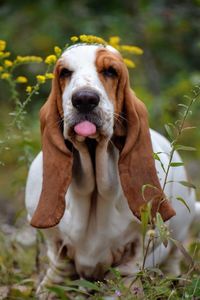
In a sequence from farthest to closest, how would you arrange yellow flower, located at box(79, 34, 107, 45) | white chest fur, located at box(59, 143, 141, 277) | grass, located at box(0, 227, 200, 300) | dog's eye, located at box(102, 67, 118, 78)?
white chest fur, located at box(59, 143, 141, 277), yellow flower, located at box(79, 34, 107, 45), dog's eye, located at box(102, 67, 118, 78), grass, located at box(0, 227, 200, 300)

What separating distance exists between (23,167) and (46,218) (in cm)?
138

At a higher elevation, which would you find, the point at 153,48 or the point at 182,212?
the point at 153,48

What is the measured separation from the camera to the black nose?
13.1ft

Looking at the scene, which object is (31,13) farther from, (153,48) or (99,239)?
(99,239)

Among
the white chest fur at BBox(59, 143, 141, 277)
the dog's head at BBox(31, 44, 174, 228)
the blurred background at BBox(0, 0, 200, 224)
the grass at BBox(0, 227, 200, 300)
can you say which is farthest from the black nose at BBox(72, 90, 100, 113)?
the blurred background at BBox(0, 0, 200, 224)

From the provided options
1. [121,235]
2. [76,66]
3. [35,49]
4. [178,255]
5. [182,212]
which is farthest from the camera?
[35,49]

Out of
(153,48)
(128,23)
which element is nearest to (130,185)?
(128,23)

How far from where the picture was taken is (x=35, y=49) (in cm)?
1167

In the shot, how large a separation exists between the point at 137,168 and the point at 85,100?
0.52 meters

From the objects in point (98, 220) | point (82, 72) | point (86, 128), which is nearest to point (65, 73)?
point (82, 72)

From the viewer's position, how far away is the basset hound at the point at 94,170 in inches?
163

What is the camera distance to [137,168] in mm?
4316

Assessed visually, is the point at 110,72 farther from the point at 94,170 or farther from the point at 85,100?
the point at 94,170

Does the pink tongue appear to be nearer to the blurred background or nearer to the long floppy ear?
A: the long floppy ear
